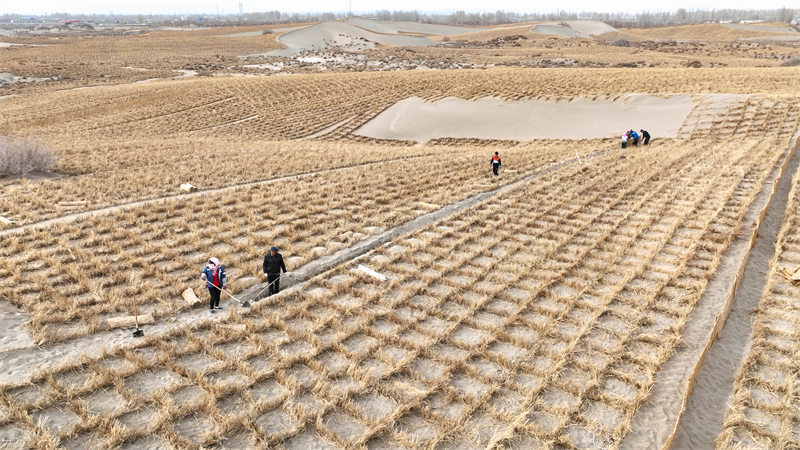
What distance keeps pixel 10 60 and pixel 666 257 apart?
287ft

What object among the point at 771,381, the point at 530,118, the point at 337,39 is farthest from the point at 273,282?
the point at 337,39

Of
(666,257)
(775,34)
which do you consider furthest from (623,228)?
(775,34)

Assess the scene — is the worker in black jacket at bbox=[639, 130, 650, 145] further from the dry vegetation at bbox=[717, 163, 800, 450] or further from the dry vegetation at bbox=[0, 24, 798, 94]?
the dry vegetation at bbox=[0, 24, 798, 94]

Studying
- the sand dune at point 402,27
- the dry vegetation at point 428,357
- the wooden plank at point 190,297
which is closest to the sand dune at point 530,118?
the dry vegetation at point 428,357

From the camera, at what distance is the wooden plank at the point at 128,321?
936 cm

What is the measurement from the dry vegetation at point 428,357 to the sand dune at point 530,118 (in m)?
17.5

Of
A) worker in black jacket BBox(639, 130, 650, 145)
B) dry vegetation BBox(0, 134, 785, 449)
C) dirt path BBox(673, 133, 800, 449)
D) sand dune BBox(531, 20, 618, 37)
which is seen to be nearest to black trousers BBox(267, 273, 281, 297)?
dry vegetation BBox(0, 134, 785, 449)

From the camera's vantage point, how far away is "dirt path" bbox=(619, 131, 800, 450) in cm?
730

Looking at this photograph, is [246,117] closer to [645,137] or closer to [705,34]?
[645,137]

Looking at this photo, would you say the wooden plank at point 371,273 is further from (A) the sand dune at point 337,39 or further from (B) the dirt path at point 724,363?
(A) the sand dune at point 337,39

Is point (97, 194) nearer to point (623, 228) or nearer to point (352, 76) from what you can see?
point (623, 228)

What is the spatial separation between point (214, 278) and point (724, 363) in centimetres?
926

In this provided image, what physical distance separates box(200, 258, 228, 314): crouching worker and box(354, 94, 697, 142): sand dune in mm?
24364

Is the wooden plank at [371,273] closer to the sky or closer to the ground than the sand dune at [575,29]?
closer to the ground
